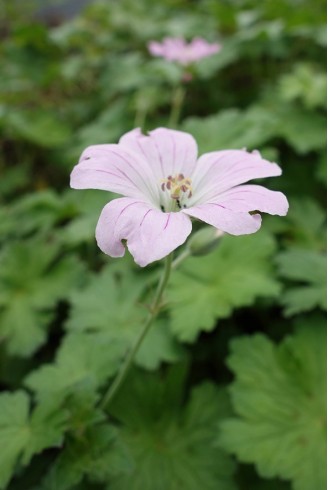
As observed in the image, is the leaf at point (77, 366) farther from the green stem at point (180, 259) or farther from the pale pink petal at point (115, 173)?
the pale pink petal at point (115, 173)

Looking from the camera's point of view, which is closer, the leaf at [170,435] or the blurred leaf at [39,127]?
the leaf at [170,435]

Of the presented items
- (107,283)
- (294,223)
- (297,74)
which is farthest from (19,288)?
(297,74)

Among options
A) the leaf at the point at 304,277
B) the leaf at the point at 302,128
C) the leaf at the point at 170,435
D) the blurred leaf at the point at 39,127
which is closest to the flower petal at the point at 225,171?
the leaf at the point at 304,277

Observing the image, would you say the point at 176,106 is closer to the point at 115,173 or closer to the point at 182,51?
the point at 182,51

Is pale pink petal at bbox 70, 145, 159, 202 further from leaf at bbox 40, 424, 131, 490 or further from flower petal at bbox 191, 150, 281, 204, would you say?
leaf at bbox 40, 424, 131, 490

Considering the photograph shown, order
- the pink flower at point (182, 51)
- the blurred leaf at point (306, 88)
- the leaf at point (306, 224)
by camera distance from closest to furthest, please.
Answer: the leaf at point (306, 224) < the blurred leaf at point (306, 88) < the pink flower at point (182, 51)

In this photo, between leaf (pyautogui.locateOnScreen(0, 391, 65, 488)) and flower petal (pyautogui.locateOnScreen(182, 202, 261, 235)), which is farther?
leaf (pyautogui.locateOnScreen(0, 391, 65, 488))

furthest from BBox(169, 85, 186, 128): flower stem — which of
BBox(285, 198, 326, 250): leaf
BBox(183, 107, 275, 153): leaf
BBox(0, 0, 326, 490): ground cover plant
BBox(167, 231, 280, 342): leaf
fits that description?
BBox(167, 231, 280, 342): leaf
